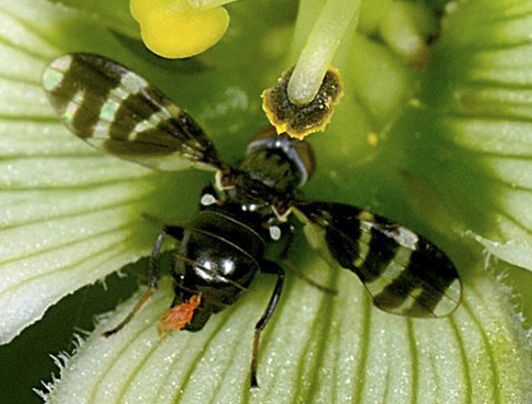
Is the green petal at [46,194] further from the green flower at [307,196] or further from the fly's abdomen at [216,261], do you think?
the fly's abdomen at [216,261]

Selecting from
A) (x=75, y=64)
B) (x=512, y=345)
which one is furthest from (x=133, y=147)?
(x=512, y=345)

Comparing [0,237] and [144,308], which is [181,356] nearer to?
[144,308]

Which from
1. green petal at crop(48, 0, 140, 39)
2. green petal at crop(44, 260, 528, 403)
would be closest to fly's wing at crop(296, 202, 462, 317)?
green petal at crop(44, 260, 528, 403)

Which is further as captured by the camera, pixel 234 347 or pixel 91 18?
pixel 91 18

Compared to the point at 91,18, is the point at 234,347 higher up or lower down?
lower down

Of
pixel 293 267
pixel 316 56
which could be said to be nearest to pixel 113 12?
pixel 316 56

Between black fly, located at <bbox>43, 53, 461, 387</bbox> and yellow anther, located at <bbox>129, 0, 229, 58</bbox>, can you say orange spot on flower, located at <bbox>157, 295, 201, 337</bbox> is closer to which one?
black fly, located at <bbox>43, 53, 461, 387</bbox>
